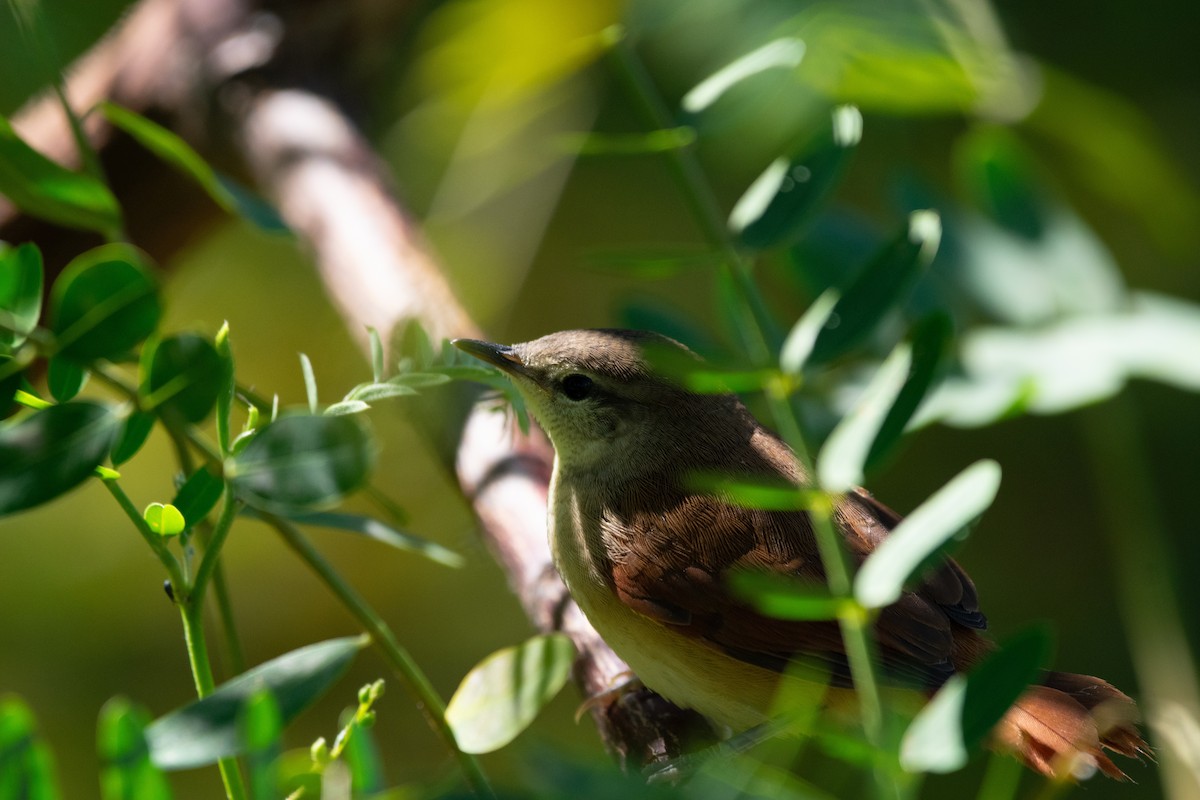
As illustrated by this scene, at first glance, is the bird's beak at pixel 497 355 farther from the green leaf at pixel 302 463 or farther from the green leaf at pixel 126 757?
the green leaf at pixel 126 757

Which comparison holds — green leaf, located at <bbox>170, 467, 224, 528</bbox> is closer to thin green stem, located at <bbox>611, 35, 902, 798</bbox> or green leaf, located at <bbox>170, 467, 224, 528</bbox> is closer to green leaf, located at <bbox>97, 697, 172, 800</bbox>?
green leaf, located at <bbox>97, 697, 172, 800</bbox>

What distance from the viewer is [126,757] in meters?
0.89

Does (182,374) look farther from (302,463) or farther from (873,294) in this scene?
(873,294)

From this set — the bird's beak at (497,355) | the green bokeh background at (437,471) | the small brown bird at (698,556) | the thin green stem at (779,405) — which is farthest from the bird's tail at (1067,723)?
the green bokeh background at (437,471)

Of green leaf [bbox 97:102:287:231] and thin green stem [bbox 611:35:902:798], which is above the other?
green leaf [bbox 97:102:287:231]

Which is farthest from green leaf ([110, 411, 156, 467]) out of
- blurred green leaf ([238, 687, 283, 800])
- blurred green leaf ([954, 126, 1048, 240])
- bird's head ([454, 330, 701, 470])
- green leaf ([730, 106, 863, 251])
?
blurred green leaf ([954, 126, 1048, 240])

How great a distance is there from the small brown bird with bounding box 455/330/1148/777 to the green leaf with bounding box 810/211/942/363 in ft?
1.84

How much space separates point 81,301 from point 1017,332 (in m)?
1.64

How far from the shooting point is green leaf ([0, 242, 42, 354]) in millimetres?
1018

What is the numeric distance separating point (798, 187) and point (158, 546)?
1.08 m

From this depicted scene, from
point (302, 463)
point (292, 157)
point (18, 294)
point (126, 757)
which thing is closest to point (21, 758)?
point (126, 757)

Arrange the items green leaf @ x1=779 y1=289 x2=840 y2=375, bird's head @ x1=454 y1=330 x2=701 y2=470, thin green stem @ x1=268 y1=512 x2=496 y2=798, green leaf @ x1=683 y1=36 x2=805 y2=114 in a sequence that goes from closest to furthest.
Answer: thin green stem @ x1=268 y1=512 x2=496 y2=798, green leaf @ x1=779 y1=289 x2=840 y2=375, green leaf @ x1=683 y1=36 x2=805 y2=114, bird's head @ x1=454 y1=330 x2=701 y2=470

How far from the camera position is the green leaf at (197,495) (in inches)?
42.1

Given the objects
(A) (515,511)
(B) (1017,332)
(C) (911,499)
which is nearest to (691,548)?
(A) (515,511)
